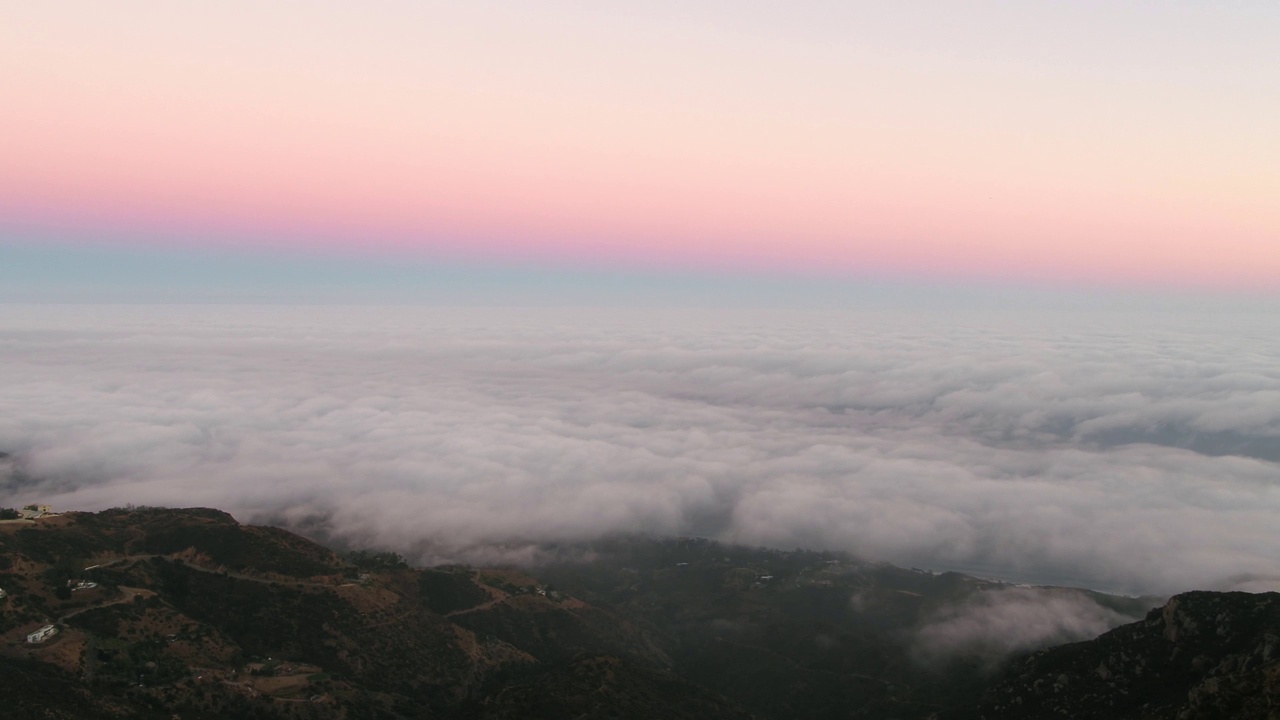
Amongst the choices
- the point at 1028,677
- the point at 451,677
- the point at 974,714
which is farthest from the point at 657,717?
the point at 1028,677

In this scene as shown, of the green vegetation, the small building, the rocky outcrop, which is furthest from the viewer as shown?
the green vegetation

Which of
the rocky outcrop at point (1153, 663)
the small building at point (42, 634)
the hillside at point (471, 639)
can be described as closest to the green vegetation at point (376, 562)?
the hillside at point (471, 639)

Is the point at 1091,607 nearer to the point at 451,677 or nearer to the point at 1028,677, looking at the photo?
the point at 1028,677

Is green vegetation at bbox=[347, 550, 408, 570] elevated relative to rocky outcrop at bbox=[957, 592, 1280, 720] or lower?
lower

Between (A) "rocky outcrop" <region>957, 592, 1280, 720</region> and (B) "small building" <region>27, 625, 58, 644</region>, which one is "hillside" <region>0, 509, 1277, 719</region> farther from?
(B) "small building" <region>27, 625, 58, 644</region>

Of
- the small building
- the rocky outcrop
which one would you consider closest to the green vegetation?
the small building

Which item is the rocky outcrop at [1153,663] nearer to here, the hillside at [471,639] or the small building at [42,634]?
the hillside at [471,639]
